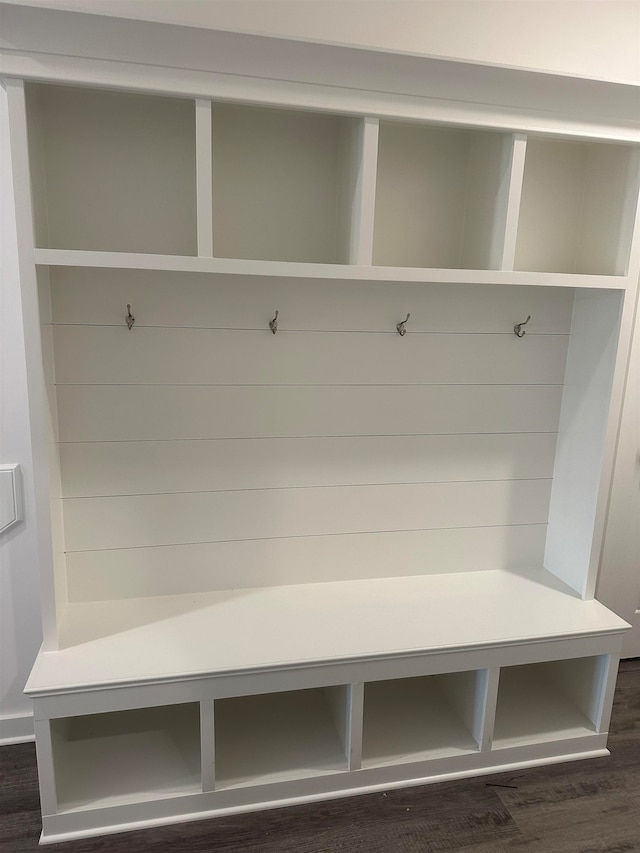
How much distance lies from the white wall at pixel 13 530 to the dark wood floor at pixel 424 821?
19 centimetres

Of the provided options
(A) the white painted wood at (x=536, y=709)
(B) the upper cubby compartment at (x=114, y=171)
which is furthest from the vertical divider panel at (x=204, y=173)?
(A) the white painted wood at (x=536, y=709)

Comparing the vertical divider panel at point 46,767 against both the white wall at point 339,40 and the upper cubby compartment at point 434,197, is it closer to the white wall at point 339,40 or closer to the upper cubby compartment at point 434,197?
the white wall at point 339,40

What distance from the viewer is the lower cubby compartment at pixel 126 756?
183 centimetres

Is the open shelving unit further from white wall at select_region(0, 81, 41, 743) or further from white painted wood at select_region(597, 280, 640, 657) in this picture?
white painted wood at select_region(597, 280, 640, 657)

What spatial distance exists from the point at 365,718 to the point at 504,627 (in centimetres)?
58

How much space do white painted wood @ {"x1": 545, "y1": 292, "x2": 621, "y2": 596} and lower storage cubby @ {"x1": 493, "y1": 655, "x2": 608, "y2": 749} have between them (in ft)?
0.95

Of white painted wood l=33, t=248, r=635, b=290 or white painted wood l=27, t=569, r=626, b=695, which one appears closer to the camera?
white painted wood l=33, t=248, r=635, b=290

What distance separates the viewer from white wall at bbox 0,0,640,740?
1835 mm

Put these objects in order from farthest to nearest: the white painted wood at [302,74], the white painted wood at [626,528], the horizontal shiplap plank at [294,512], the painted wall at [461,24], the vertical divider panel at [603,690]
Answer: the white painted wood at [626,528], the vertical divider panel at [603,690], the horizontal shiplap plank at [294,512], the painted wall at [461,24], the white painted wood at [302,74]

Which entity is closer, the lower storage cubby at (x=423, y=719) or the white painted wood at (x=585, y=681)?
the lower storage cubby at (x=423, y=719)

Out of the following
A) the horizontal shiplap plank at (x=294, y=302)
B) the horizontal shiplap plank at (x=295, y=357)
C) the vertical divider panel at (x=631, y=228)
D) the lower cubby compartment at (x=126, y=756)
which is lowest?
the lower cubby compartment at (x=126, y=756)

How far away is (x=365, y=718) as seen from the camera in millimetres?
2168

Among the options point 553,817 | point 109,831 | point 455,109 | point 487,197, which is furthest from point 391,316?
point 109,831

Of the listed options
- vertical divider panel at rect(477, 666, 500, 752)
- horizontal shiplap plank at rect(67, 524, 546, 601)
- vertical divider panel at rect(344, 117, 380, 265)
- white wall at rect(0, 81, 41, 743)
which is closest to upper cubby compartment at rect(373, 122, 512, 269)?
vertical divider panel at rect(344, 117, 380, 265)
